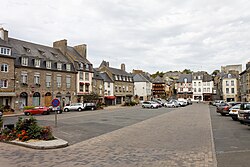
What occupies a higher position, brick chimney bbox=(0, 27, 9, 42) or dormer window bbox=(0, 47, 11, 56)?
brick chimney bbox=(0, 27, 9, 42)

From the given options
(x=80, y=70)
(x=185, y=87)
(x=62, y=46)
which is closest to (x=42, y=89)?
(x=80, y=70)

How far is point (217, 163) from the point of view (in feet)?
22.3

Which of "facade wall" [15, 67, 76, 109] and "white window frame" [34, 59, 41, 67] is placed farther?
"white window frame" [34, 59, 41, 67]

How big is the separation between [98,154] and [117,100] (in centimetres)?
5337

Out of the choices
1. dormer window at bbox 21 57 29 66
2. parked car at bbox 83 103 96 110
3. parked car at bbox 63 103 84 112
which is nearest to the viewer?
dormer window at bbox 21 57 29 66

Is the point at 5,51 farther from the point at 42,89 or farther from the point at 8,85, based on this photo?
the point at 42,89

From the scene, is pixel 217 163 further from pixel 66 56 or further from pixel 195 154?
pixel 66 56

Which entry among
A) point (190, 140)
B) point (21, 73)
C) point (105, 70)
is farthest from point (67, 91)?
point (190, 140)

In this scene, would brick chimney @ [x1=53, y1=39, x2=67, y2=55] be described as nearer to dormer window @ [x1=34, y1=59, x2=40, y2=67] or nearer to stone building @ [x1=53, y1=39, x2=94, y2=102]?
stone building @ [x1=53, y1=39, x2=94, y2=102]

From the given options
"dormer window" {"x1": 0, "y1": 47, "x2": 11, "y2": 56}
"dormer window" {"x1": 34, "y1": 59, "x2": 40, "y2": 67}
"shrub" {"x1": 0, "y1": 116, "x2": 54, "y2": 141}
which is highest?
"dormer window" {"x1": 0, "y1": 47, "x2": 11, "y2": 56}

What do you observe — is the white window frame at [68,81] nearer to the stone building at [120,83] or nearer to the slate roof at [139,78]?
the stone building at [120,83]

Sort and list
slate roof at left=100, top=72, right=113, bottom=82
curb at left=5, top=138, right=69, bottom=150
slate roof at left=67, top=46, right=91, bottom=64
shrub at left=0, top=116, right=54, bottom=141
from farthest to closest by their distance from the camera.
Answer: slate roof at left=100, top=72, right=113, bottom=82 → slate roof at left=67, top=46, right=91, bottom=64 → shrub at left=0, top=116, right=54, bottom=141 → curb at left=5, top=138, right=69, bottom=150


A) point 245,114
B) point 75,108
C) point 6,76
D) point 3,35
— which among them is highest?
point 3,35

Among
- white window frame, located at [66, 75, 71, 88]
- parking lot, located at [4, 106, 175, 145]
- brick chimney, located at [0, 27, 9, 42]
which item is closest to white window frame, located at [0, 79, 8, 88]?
brick chimney, located at [0, 27, 9, 42]
